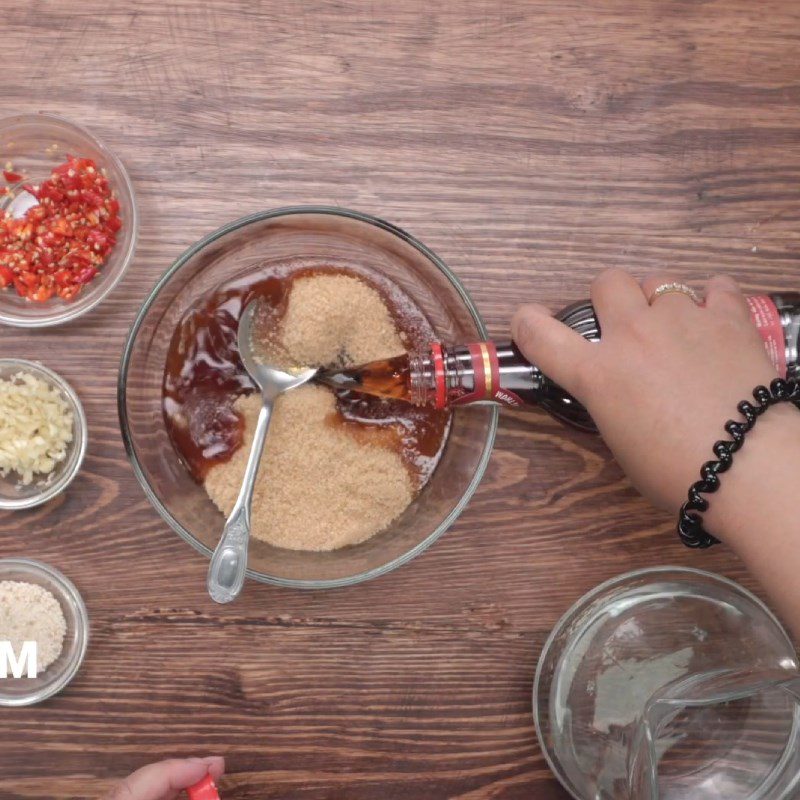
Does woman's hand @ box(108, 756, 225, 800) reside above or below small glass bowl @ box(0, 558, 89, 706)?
below

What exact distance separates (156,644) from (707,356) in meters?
0.99

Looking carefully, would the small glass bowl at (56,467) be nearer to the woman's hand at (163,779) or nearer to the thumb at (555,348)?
the woman's hand at (163,779)

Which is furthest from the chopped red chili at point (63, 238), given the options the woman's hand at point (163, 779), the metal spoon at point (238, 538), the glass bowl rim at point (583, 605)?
the glass bowl rim at point (583, 605)

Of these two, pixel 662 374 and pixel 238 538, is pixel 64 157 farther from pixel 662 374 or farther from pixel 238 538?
pixel 662 374

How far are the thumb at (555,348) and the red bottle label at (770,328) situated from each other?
26 centimetres

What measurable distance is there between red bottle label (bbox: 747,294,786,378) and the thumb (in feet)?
0.85

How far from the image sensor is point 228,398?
1.29 meters

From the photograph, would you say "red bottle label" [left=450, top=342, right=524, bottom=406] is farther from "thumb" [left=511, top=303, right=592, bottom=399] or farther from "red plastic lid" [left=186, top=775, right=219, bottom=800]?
"red plastic lid" [left=186, top=775, right=219, bottom=800]

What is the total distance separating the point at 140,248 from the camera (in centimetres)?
138

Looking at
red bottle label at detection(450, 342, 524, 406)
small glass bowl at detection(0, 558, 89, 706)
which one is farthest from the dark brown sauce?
small glass bowl at detection(0, 558, 89, 706)

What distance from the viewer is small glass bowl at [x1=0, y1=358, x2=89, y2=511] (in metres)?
1.34

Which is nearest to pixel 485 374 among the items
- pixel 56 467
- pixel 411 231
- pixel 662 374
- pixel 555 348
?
pixel 555 348

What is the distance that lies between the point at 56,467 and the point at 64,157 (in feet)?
1.75

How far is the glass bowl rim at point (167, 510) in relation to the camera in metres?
1.25
